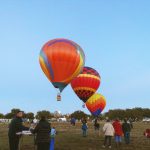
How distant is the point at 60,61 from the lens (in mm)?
30953

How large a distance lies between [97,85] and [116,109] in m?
158

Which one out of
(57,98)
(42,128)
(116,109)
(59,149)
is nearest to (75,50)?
(57,98)

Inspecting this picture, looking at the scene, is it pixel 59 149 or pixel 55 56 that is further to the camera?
pixel 55 56

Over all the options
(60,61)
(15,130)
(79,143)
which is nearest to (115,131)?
(79,143)

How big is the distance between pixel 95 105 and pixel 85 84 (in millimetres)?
6733

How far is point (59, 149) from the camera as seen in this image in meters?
21.8

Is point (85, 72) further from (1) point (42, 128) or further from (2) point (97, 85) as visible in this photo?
(1) point (42, 128)

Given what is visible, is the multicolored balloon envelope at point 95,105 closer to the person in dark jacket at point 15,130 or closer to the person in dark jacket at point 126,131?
the person in dark jacket at point 126,131

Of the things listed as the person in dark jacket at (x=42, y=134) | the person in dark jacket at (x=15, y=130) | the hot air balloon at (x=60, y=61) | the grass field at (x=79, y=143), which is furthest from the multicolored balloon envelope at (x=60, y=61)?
the person in dark jacket at (x=15, y=130)

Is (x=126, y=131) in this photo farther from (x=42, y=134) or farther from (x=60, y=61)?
(x=42, y=134)

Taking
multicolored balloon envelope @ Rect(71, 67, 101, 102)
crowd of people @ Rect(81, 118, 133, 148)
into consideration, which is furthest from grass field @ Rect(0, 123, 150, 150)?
multicolored balloon envelope @ Rect(71, 67, 101, 102)

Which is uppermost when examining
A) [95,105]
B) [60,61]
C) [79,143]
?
[60,61]

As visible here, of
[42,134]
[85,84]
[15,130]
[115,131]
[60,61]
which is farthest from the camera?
[85,84]

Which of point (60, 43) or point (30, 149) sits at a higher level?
point (60, 43)
